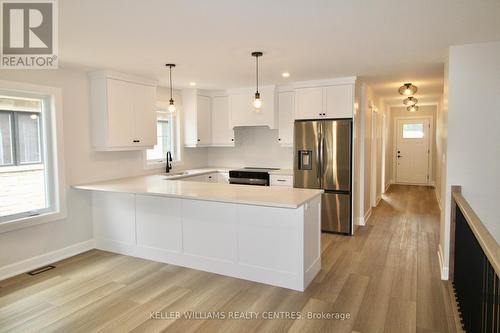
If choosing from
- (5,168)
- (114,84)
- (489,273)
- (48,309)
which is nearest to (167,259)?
(48,309)

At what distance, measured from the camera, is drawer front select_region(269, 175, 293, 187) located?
556cm

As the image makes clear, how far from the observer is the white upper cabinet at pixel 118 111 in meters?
4.41

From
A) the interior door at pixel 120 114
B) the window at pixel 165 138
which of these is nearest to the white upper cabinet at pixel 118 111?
the interior door at pixel 120 114

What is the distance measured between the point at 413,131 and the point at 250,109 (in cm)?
661

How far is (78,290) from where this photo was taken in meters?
3.32

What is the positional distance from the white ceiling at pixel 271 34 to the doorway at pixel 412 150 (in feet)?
20.3

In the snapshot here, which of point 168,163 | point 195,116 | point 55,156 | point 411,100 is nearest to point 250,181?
point 168,163

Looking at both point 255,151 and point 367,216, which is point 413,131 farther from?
point 255,151

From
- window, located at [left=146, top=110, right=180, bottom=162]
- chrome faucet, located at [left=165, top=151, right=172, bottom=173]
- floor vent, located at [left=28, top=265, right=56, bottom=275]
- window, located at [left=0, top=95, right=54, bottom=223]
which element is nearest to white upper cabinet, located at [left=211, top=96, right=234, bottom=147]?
window, located at [left=146, top=110, right=180, bottom=162]

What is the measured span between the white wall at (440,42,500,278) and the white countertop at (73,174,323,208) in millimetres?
1483

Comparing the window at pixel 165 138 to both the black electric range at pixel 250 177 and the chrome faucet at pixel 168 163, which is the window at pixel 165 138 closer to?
the chrome faucet at pixel 168 163

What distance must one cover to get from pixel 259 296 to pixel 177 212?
4.47 feet

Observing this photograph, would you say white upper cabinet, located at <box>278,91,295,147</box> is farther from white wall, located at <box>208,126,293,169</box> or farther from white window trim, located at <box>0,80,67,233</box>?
white window trim, located at <box>0,80,67,233</box>

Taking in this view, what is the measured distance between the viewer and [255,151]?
6559 mm
